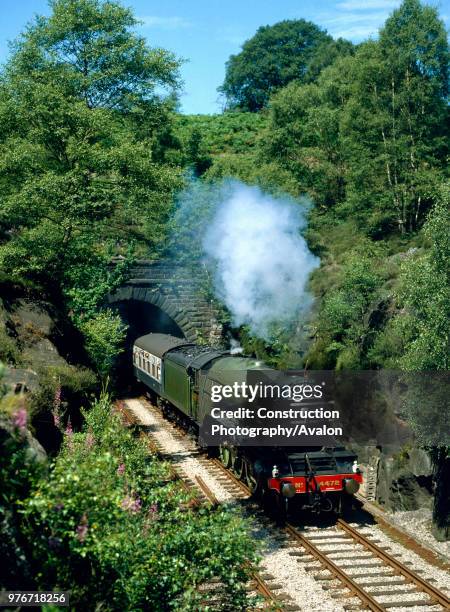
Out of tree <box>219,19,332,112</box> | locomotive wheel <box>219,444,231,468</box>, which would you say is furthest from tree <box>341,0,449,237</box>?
tree <box>219,19,332,112</box>

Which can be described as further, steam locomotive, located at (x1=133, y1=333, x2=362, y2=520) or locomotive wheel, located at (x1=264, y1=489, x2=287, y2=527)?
locomotive wheel, located at (x1=264, y1=489, x2=287, y2=527)

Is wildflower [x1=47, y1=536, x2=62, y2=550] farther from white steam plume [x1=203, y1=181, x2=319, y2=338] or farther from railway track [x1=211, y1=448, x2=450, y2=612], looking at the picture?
white steam plume [x1=203, y1=181, x2=319, y2=338]

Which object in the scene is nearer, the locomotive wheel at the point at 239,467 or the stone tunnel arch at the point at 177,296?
the locomotive wheel at the point at 239,467

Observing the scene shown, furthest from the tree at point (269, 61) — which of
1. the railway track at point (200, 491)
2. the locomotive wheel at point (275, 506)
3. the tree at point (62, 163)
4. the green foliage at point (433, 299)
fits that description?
the locomotive wheel at point (275, 506)

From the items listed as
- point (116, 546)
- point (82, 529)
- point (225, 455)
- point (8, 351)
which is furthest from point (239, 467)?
point (82, 529)

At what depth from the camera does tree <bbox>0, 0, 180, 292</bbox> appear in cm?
1738

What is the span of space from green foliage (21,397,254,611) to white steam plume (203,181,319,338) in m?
19.9

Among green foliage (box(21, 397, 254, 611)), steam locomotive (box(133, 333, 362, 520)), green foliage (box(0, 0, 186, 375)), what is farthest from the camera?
green foliage (box(0, 0, 186, 375))

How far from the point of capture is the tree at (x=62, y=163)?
17.4m

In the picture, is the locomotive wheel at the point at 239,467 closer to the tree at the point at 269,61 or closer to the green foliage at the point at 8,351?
the green foliage at the point at 8,351

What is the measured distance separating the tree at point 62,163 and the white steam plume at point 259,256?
8.46m

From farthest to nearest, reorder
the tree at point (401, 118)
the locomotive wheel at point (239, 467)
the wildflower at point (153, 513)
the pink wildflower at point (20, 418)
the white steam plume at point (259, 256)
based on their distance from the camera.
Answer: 1. the tree at point (401, 118)
2. the white steam plume at point (259, 256)
3. the locomotive wheel at point (239, 467)
4. the wildflower at point (153, 513)
5. the pink wildflower at point (20, 418)

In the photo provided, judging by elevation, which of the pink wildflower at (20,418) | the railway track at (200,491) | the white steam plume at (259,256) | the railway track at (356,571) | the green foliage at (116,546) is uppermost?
the white steam plume at (259,256)

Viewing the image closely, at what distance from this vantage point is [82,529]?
5.97 meters
